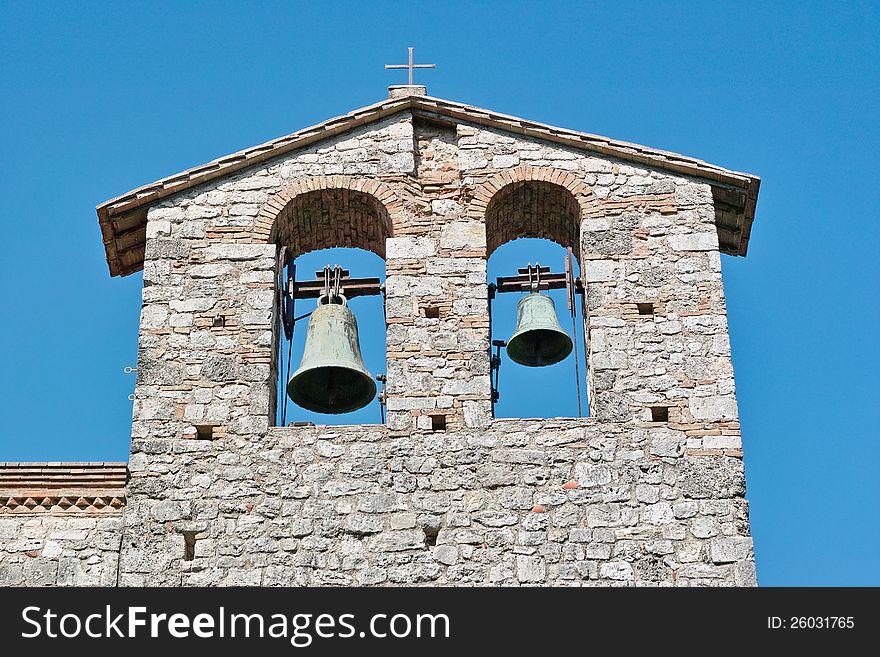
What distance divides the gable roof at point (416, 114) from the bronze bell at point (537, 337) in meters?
1.44

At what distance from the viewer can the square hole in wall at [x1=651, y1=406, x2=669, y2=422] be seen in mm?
14977

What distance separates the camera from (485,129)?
16797 millimetres

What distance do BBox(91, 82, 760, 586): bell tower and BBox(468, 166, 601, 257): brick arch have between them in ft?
0.07

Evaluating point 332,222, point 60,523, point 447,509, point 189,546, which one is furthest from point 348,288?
point 60,523

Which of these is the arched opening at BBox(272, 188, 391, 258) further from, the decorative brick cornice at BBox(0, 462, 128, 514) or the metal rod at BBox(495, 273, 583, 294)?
the decorative brick cornice at BBox(0, 462, 128, 514)

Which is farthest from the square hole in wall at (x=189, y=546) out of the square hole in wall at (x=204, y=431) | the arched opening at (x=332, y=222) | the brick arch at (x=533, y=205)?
the brick arch at (x=533, y=205)

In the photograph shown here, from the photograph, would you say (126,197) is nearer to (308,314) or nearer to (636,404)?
(308,314)

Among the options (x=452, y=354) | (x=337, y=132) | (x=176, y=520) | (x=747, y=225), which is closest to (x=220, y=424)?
(x=176, y=520)

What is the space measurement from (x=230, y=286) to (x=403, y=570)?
2.92m

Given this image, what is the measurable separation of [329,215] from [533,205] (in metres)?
1.67

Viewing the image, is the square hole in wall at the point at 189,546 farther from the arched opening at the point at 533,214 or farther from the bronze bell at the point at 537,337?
the arched opening at the point at 533,214

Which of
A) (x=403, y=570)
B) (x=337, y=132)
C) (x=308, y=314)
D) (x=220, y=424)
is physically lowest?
(x=403, y=570)

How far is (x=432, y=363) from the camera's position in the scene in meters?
15.3

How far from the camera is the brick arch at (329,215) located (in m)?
16.2
